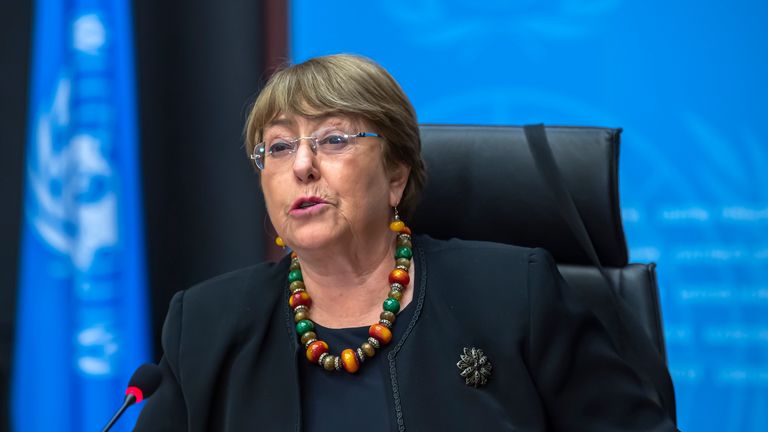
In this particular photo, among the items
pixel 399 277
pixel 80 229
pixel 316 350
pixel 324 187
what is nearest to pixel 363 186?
pixel 324 187

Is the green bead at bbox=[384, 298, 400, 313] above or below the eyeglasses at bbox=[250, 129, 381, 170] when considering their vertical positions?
below

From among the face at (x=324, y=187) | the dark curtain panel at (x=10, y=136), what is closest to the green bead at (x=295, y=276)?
the face at (x=324, y=187)

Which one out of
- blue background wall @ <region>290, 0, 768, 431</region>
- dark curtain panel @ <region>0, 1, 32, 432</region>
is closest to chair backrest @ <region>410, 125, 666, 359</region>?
blue background wall @ <region>290, 0, 768, 431</region>

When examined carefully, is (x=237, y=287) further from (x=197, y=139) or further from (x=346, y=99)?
Answer: (x=197, y=139)

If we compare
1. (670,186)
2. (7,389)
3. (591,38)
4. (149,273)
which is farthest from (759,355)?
(7,389)

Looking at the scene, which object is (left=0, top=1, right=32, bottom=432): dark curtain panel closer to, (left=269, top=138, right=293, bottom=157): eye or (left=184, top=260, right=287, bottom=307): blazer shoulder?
(left=184, top=260, right=287, bottom=307): blazer shoulder

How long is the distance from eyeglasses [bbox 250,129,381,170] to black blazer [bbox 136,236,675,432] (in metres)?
0.23

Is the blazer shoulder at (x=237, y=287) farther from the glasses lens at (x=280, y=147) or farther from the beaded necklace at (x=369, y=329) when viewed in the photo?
the glasses lens at (x=280, y=147)

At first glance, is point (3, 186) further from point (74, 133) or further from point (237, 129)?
point (237, 129)

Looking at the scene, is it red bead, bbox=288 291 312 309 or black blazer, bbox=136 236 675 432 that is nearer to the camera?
black blazer, bbox=136 236 675 432

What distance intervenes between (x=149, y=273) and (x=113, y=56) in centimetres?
65

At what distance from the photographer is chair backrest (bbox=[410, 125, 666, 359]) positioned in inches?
52.7

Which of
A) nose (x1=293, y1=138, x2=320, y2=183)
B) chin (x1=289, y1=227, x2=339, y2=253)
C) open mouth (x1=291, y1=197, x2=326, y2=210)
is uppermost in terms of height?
nose (x1=293, y1=138, x2=320, y2=183)

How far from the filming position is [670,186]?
6.91 feet
